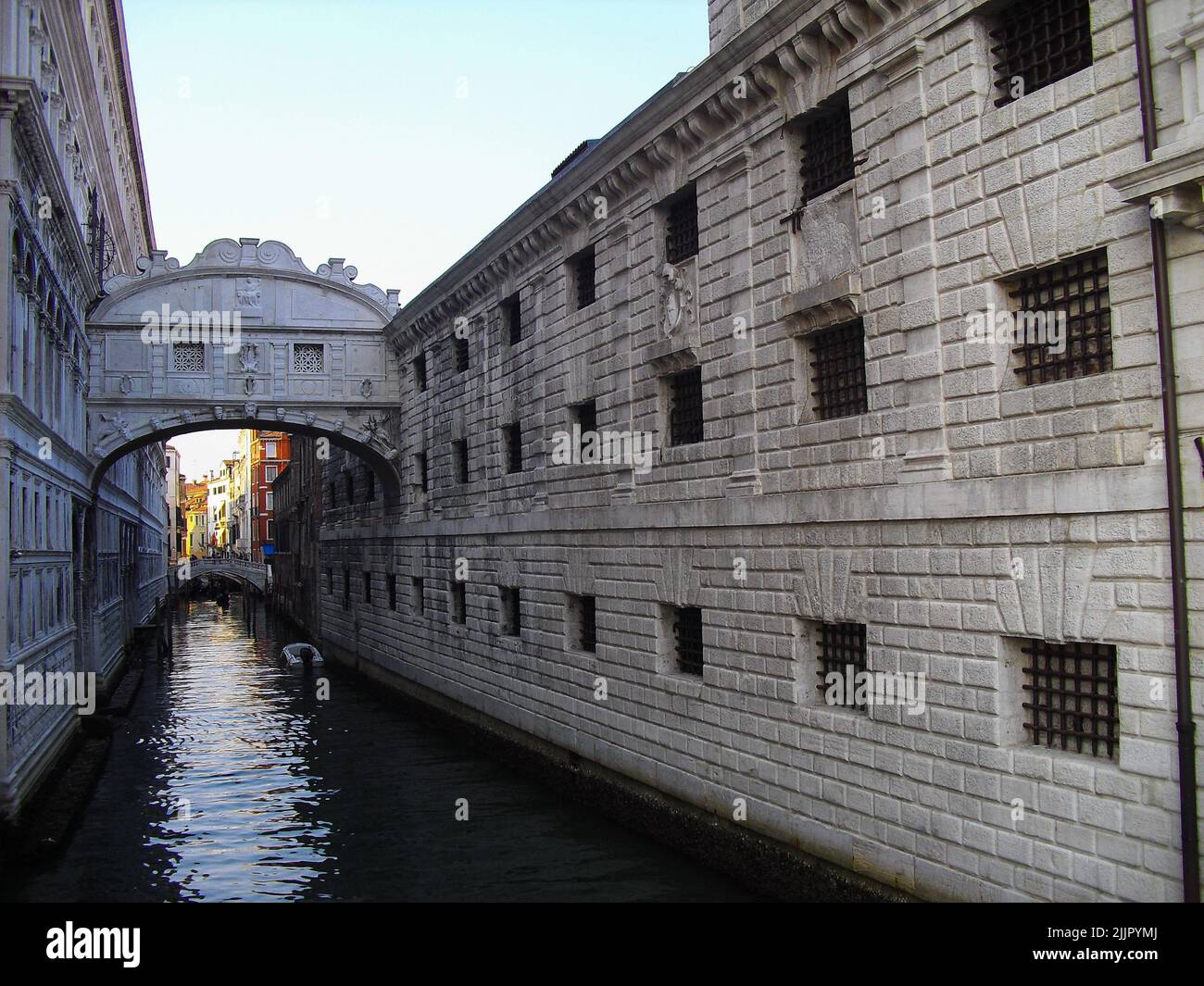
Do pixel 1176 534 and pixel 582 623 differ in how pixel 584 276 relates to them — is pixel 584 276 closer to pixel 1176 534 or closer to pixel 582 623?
pixel 582 623

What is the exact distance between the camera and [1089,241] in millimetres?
7652

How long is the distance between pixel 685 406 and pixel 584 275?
12.7ft

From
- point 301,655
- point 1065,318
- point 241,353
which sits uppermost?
point 241,353

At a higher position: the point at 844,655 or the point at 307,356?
the point at 307,356

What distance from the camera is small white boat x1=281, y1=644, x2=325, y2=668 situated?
1299 inches

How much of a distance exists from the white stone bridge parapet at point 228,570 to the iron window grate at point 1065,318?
59.5m

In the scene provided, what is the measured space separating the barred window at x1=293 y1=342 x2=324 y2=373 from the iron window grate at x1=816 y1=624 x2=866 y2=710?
16656 millimetres

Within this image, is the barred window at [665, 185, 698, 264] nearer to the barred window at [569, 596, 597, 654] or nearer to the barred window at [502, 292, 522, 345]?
the barred window at [569, 596, 597, 654]

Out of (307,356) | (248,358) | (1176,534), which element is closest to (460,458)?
(307,356)

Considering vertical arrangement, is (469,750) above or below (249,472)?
below

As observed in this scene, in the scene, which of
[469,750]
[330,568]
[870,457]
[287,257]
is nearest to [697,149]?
[870,457]

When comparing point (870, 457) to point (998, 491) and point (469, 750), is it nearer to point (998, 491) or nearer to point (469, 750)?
point (998, 491)

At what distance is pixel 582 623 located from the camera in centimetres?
1608

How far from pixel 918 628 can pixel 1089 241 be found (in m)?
3.35
